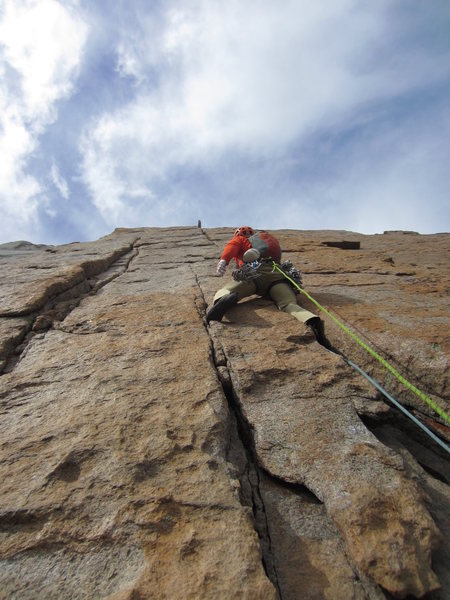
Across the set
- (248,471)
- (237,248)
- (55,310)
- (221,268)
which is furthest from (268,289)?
(248,471)

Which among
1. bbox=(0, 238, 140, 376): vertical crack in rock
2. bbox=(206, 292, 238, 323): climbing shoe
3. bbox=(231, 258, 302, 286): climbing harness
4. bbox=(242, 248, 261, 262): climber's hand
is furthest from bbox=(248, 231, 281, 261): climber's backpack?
bbox=(0, 238, 140, 376): vertical crack in rock

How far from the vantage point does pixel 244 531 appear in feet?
6.54

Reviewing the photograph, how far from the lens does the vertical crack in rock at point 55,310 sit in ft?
12.7

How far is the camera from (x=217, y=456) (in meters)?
2.48

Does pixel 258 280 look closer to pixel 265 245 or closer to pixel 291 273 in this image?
pixel 291 273

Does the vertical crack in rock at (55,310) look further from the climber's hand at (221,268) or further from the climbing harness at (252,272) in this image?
the climbing harness at (252,272)

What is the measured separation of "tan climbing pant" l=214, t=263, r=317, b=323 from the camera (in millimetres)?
4883

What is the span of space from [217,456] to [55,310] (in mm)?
3481

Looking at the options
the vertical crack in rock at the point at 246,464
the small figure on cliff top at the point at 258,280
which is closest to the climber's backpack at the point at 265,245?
the small figure on cliff top at the point at 258,280

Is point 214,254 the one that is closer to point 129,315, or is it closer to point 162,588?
point 129,315

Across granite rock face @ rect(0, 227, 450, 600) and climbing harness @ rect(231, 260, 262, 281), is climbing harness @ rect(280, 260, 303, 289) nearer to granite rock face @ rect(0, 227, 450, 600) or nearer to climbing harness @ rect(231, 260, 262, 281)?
climbing harness @ rect(231, 260, 262, 281)

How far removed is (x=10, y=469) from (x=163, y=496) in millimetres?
1071

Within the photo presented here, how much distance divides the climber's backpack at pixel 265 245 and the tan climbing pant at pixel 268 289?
0.24m

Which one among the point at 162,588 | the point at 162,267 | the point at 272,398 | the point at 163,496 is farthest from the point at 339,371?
the point at 162,267
